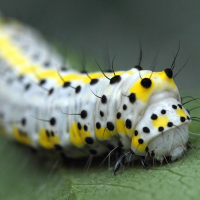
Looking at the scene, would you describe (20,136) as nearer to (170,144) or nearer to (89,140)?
(89,140)

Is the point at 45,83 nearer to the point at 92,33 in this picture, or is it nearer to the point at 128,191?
the point at 128,191

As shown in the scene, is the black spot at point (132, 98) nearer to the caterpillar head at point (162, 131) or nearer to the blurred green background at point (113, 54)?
the caterpillar head at point (162, 131)

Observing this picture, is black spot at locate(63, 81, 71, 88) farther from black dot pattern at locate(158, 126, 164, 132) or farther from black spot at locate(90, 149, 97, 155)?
black dot pattern at locate(158, 126, 164, 132)

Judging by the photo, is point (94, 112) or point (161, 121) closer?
point (161, 121)

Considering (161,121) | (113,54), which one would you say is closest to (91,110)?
(161,121)

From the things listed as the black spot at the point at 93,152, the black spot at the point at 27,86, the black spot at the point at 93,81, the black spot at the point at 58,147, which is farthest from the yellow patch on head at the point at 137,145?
Answer: the black spot at the point at 27,86

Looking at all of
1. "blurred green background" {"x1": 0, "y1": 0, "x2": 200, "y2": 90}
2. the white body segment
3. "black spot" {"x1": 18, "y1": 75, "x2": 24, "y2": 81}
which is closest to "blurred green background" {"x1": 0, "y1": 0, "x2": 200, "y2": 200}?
"blurred green background" {"x1": 0, "y1": 0, "x2": 200, "y2": 90}
